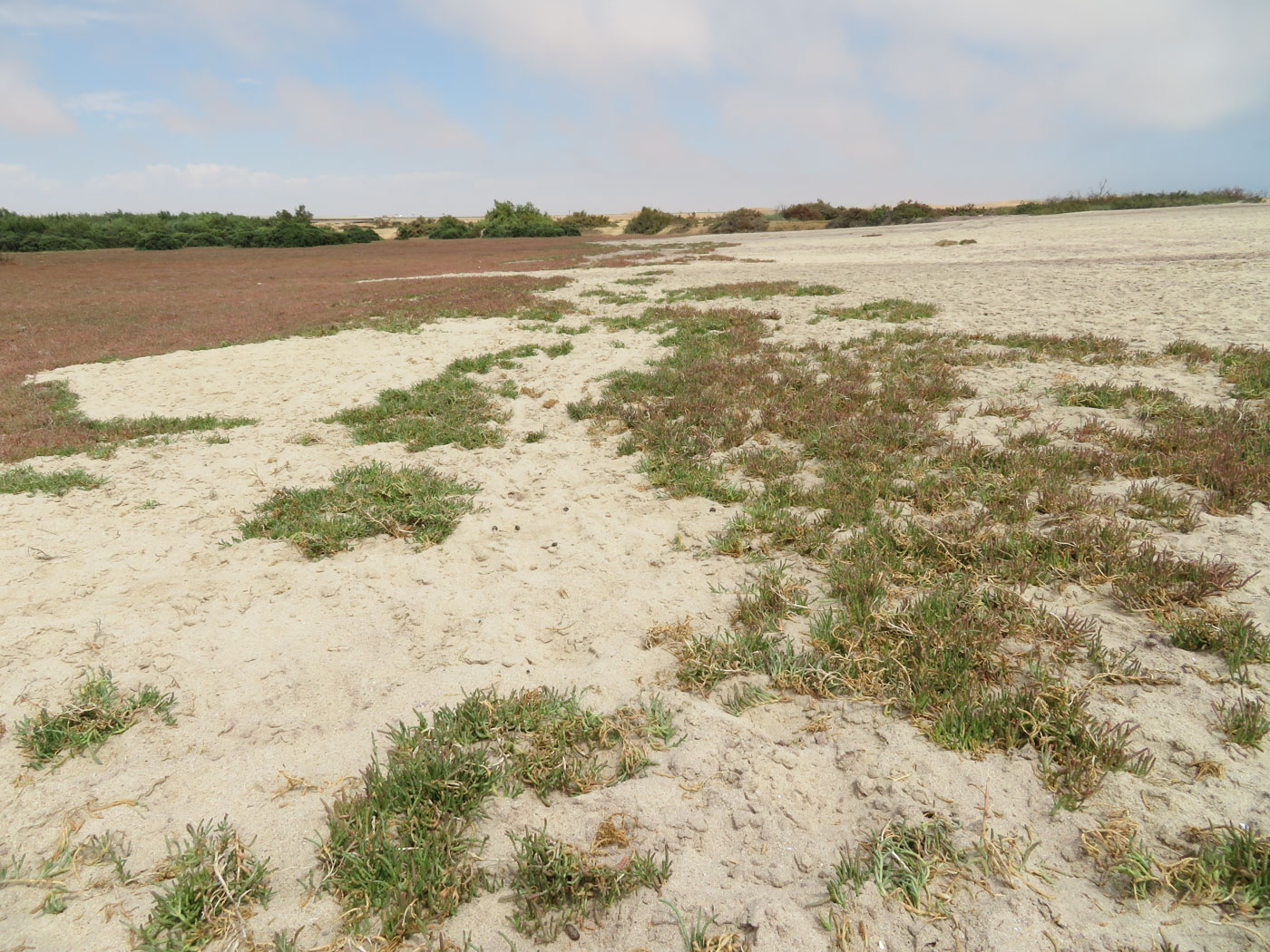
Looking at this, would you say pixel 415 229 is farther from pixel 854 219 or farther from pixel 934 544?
pixel 934 544

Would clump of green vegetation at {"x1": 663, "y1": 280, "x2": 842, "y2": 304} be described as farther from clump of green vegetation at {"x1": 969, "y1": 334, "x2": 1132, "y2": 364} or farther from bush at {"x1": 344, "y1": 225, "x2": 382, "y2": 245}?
bush at {"x1": 344, "y1": 225, "x2": 382, "y2": 245}

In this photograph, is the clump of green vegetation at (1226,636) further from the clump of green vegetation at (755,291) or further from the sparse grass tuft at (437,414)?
the clump of green vegetation at (755,291)

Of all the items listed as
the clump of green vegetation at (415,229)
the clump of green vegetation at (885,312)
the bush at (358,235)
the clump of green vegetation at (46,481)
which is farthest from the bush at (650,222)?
the clump of green vegetation at (46,481)

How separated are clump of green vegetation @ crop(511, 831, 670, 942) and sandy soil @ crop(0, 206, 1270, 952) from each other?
6 centimetres

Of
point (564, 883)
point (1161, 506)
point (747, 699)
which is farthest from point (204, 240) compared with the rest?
point (1161, 506)

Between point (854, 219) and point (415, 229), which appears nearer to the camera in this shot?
point (854, 219)

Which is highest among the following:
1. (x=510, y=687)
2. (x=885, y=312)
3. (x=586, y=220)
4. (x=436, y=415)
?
(x=586, y=220)

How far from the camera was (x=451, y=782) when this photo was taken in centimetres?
286

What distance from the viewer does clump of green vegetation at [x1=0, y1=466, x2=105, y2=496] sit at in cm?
663

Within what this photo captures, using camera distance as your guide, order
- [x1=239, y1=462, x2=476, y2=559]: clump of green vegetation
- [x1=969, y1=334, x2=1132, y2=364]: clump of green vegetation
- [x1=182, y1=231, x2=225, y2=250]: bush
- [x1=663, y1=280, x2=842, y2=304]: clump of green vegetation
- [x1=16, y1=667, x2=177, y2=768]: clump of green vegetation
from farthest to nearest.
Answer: [x1=182, y1=231, x2=225, y2=250]: bush → [x1=663, y1=280, x2=842, y2=304]: clump of green vegetation → [x1=969, y1=334, x2=1132, y2=364]: clump of green vegetation → [x1=239, y1=462, x2=476, y2=559]: clump of green vegetation → [x1=16, y1=667, x2=177, y2=768]: clump of green vegetation

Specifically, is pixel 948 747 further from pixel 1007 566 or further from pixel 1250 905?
pixel 1007 566

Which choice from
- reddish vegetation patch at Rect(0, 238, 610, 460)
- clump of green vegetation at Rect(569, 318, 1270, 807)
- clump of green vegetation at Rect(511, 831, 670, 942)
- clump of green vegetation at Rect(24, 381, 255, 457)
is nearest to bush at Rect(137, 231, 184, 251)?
reddish vegetation patch at Rect(0, 238, 610, 460)

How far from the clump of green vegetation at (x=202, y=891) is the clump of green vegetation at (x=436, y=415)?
5471 millimetres

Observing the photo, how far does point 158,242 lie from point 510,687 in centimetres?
7121
